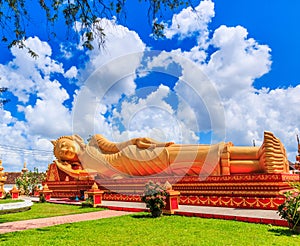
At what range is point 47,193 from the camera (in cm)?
1758

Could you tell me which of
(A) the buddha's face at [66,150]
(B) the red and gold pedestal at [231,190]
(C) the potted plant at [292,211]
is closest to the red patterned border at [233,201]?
(B) the red and gold pedestal at [231,190]

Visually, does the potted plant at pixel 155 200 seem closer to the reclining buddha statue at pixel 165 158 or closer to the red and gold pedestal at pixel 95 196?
the red and gold pedestal at pixel 95 196

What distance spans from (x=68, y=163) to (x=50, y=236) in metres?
14.1

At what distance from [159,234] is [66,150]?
47.7 feet

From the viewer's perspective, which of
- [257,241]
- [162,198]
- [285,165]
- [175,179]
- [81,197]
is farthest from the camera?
[81,197]

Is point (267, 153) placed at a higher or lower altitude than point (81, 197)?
higher

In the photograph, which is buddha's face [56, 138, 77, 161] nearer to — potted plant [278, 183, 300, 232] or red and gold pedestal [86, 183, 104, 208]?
red and gold pedestal [86, 183, 104, 208]

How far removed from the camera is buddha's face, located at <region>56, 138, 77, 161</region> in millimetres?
19953

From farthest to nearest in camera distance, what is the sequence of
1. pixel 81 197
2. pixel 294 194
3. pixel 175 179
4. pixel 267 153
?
pixel 81 197 < pixel 175 179 < pixel 267 153 < pixel 294 194

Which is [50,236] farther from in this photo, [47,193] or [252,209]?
[47,193]

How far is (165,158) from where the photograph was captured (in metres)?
14.6

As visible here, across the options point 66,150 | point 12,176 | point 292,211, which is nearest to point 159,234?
point 292,211

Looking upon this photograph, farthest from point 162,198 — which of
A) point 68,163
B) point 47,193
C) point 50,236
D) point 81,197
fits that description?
point 68,163

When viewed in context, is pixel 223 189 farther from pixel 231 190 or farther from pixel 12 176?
pixel 12 176
